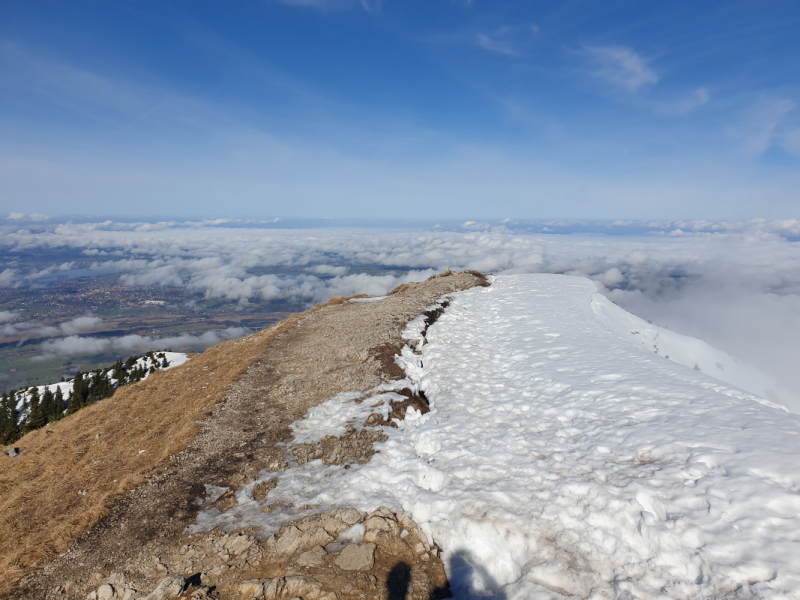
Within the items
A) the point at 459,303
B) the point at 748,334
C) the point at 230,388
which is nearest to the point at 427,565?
the point at 230,388

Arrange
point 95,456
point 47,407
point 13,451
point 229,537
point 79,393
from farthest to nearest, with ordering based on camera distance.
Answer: point 47,407
point 79,393
point 13,451
point 95,456
point 229,537

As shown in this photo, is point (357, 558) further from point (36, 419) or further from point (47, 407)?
point (47, 407)

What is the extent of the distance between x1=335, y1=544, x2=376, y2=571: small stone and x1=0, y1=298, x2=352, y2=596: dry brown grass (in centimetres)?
567

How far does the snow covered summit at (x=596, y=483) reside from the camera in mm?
4934

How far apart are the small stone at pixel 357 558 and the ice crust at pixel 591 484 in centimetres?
97

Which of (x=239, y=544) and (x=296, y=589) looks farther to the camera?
(x=239, y=544)

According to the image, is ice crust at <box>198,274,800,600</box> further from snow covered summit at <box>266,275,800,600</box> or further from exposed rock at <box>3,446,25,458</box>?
exposed rock at <box>3,446,25,458</box>

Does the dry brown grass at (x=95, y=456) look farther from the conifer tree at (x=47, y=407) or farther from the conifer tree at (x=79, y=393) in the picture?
the conifer tree at (x=47, y=407)

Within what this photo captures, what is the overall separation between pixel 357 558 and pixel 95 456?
10701 mm

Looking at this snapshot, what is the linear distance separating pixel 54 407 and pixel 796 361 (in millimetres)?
202280

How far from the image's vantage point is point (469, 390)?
1230 centimetres

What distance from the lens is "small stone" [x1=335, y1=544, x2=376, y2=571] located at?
571 centimetres

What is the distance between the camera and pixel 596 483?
6602mm

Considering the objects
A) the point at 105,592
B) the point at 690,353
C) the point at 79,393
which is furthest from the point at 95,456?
the point at 79,393
